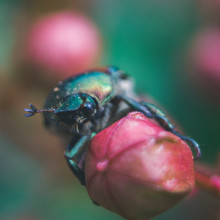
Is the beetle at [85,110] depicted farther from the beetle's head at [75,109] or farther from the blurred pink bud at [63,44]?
the blurred pink bud at [63,44]

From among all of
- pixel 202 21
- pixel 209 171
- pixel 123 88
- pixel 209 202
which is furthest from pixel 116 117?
pixel 202 21

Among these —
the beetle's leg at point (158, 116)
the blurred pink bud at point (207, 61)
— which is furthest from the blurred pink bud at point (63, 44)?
the beetle's leg at point (158, 116)

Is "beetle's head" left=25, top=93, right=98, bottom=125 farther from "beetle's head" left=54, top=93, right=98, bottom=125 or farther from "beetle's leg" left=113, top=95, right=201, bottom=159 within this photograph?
→ "beetle's leg" left=113, top=95, right=201, bottom=159

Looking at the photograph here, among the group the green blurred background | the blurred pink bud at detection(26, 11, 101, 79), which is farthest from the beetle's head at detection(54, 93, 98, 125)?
the blurred pink bud at detection(26, 11, 101, 79)

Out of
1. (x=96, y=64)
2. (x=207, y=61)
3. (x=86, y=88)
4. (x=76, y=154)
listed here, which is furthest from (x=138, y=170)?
(x=96, y=64)

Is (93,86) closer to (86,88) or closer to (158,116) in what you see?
(86,88)

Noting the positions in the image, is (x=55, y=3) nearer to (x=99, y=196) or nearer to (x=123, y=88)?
(x=123, y=88)
